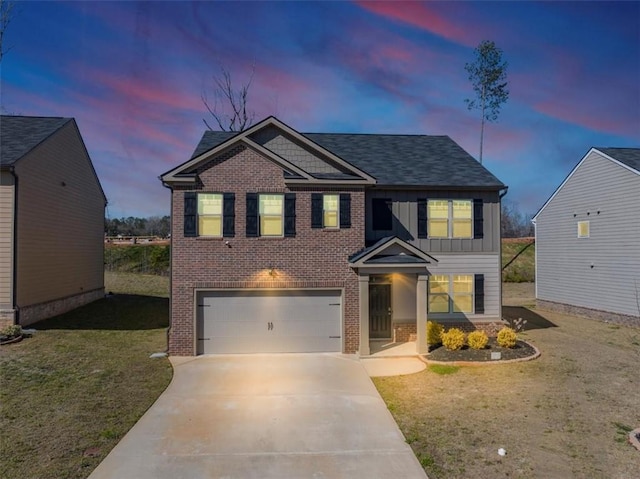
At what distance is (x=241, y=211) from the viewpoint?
12625 millimetres

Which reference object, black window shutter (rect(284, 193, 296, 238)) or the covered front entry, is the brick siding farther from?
the covered front entry

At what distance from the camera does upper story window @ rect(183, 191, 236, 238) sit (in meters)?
12.5

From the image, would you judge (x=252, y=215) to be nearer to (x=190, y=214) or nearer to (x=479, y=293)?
(x=190, y=214)

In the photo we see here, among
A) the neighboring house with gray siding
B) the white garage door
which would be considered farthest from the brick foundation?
the white garage door

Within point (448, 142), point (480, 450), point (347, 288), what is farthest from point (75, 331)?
point (448, 142)

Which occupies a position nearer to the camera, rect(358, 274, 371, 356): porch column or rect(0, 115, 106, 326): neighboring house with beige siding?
rect(358, 274, 371, 356): porch column

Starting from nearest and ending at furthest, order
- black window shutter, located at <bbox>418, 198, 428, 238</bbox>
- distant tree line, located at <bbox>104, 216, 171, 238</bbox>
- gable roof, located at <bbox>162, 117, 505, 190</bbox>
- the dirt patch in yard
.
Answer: the dirt patch in yard → gable roof, located at <bbox>162, 117, 505, 190</bbox> → black window shutter, located at <bbox>418, 198, 428, 238</bbox> → distant tree line, located at <bbox>104, 216, 171, 238</bbox>

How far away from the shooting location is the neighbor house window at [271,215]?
1276cm

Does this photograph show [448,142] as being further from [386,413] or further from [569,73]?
[386,413]

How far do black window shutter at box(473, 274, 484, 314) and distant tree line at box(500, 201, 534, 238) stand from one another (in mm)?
73087

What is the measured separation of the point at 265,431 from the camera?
23.6 ft

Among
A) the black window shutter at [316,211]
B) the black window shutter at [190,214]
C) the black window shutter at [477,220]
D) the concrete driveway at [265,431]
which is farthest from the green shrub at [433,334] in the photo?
the black window shutter at [190,214]

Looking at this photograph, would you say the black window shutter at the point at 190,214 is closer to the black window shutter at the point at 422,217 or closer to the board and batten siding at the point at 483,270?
the black window shutter at the point at 422,217

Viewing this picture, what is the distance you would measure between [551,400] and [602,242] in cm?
1331
